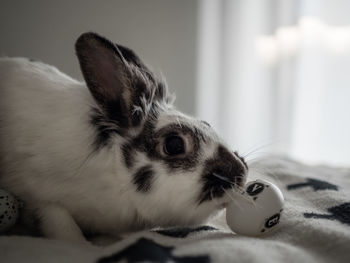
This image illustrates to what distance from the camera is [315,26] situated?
269 centimetres

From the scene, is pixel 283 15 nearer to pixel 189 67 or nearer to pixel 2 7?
pixel 189 67

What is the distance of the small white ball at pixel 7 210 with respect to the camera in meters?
0.98

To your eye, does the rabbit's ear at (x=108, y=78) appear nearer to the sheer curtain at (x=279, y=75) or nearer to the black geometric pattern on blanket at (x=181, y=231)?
the black geometric pattern on blanket at (x=181, y=231)

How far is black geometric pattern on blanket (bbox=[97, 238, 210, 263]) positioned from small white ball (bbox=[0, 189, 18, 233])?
15.2 inches

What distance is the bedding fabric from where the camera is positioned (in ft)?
2.36

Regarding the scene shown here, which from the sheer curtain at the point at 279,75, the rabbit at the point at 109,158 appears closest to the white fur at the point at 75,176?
the rabbit at the point at 109,158

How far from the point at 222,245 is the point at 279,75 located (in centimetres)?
232

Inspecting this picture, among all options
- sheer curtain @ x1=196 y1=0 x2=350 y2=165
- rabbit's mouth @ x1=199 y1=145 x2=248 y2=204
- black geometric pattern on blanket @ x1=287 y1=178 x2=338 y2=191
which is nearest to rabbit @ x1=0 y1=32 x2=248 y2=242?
rabbit's mouth @ x1=199 y1=145 x2=248 y2=204

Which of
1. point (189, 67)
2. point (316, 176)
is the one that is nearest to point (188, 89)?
Answer: point (189, 67)

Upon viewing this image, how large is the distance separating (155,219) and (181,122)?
26cm

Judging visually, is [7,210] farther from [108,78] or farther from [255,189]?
[255,189]

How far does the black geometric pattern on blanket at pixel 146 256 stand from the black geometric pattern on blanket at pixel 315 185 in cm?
79

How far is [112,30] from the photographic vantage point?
257cm

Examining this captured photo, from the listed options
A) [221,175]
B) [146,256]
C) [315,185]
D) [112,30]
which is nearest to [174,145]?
[221,175]
